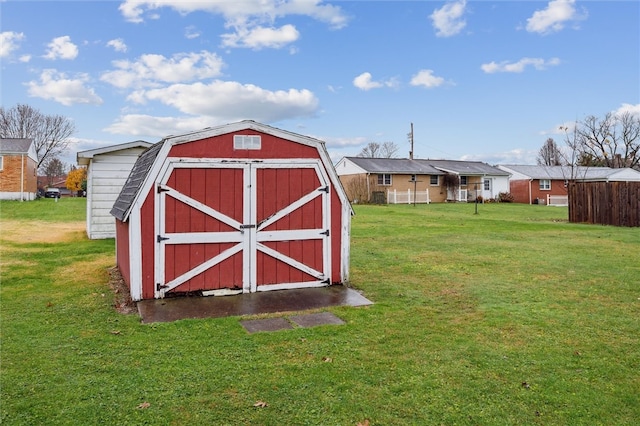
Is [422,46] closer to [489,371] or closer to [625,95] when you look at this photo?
[489,371]

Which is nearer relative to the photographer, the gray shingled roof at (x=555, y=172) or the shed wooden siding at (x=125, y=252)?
the shed wooden siding at (x=125, y=252)

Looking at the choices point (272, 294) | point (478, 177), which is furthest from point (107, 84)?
point (478, 177)

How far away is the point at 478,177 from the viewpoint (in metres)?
39.5

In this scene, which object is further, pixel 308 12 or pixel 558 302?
pixel 308 12

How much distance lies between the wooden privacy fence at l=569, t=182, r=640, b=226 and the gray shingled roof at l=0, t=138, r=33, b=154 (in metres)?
35.4

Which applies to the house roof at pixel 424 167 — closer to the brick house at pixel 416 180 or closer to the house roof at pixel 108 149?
the brick house at pixel 416 180

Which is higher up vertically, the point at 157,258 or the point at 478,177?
the point at 478,177

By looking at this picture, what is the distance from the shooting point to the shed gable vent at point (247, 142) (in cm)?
662

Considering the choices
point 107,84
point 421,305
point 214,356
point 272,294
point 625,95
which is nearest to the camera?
point 214,356

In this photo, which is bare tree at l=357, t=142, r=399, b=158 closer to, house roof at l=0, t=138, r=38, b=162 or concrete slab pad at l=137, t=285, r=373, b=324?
house roof at l=0, t=138, r=38, b=162

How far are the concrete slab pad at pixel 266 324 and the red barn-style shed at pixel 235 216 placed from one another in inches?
54.6

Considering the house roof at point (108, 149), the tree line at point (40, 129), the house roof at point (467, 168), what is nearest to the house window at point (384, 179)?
the house roof at point (467, 168)

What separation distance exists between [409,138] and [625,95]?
2127 centimetres

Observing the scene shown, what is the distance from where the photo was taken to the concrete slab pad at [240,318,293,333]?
5.00 m
